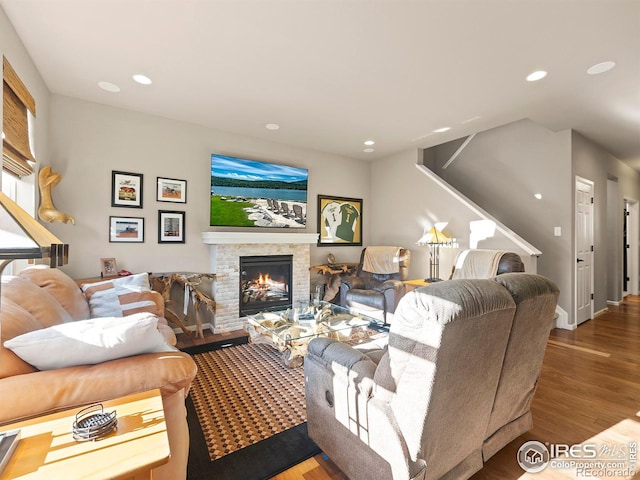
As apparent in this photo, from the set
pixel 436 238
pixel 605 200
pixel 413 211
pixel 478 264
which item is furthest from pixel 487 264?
pixel 605 200

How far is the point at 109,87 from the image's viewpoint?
122 inches

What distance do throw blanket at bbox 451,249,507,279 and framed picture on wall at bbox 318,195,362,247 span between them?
222 cm

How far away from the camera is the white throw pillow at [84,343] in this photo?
114 cm

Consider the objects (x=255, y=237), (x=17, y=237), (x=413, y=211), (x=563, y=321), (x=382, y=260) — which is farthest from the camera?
(x=413, y=211)

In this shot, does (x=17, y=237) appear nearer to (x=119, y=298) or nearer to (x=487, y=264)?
(x=119, y=298)

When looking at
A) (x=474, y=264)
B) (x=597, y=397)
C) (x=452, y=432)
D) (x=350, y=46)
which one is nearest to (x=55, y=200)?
(x=350, y=46)

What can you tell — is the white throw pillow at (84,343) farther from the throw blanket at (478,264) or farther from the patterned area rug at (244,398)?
the throw blanket at (478,264)

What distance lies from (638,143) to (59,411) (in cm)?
691

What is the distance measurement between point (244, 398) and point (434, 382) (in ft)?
5.57

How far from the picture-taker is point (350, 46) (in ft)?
7.89

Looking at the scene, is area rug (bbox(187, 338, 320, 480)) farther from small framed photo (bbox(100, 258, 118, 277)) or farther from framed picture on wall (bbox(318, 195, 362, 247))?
framed picture on wall (bbox(318, 195, 362, 247))

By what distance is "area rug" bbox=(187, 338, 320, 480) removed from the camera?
66.9 inches

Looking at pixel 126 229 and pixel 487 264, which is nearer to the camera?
pixel 487 264

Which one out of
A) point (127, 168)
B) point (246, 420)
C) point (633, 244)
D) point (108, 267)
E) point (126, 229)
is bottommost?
point (246, 420)
